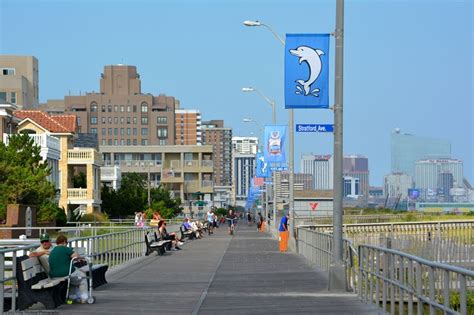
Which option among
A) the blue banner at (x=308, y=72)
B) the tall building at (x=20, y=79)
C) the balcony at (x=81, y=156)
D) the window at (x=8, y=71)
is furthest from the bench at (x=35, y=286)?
the window at (x=8, y=71)

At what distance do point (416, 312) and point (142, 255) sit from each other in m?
26.0

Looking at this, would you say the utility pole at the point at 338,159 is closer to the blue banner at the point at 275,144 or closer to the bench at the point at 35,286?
the bench at the point at 35,286

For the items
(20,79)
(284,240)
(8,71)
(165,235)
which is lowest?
(284,240)

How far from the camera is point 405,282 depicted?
15.2m

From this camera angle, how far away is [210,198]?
572 ft

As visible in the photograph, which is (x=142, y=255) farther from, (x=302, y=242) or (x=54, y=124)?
(x=54, y=124)

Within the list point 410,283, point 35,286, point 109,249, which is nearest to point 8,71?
point 109,249

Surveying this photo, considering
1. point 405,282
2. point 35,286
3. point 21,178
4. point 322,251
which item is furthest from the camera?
point 21,178

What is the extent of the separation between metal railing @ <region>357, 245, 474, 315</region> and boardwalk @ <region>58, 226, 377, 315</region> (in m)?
0.44

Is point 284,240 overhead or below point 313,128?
below

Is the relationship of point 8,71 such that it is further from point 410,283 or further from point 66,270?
point 410,283

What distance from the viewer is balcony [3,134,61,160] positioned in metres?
73.9

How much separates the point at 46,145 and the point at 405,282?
61.9 m

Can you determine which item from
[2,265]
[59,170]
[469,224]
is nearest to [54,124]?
[59,170]
